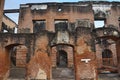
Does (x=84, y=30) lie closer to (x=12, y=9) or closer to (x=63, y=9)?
(x=63, y=9)

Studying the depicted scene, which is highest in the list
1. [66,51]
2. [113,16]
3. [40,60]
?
[113,16]

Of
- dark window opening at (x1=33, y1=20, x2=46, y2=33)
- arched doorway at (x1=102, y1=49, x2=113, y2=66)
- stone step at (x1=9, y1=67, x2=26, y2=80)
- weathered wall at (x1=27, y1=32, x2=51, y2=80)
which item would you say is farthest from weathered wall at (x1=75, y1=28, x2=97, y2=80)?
dark window opening at (x1=33, y1=20, x2=46, y2=33)

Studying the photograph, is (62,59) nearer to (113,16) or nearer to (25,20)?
(25,20)

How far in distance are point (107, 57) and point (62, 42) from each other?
9448mm

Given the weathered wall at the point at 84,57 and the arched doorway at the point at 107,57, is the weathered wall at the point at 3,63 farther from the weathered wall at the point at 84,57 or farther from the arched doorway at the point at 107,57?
the arched doorway at the point at 107,57

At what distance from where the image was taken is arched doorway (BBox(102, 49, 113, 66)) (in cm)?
2070

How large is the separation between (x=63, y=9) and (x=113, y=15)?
540cm

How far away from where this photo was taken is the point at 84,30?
1452 centimetres

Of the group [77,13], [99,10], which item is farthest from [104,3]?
[77,13]

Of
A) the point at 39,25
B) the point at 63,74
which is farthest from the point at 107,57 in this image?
the point at 39,25

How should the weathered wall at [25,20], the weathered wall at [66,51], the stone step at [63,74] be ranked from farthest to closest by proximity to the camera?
the weathered wall at [25,20], the weathered wall at [66,51], the stone step at [63,74]

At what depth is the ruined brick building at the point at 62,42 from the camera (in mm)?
14094

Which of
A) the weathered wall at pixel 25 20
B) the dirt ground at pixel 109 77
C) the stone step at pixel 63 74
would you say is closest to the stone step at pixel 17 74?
the stone step at pixel 63 74

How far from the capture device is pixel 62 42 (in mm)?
14523
